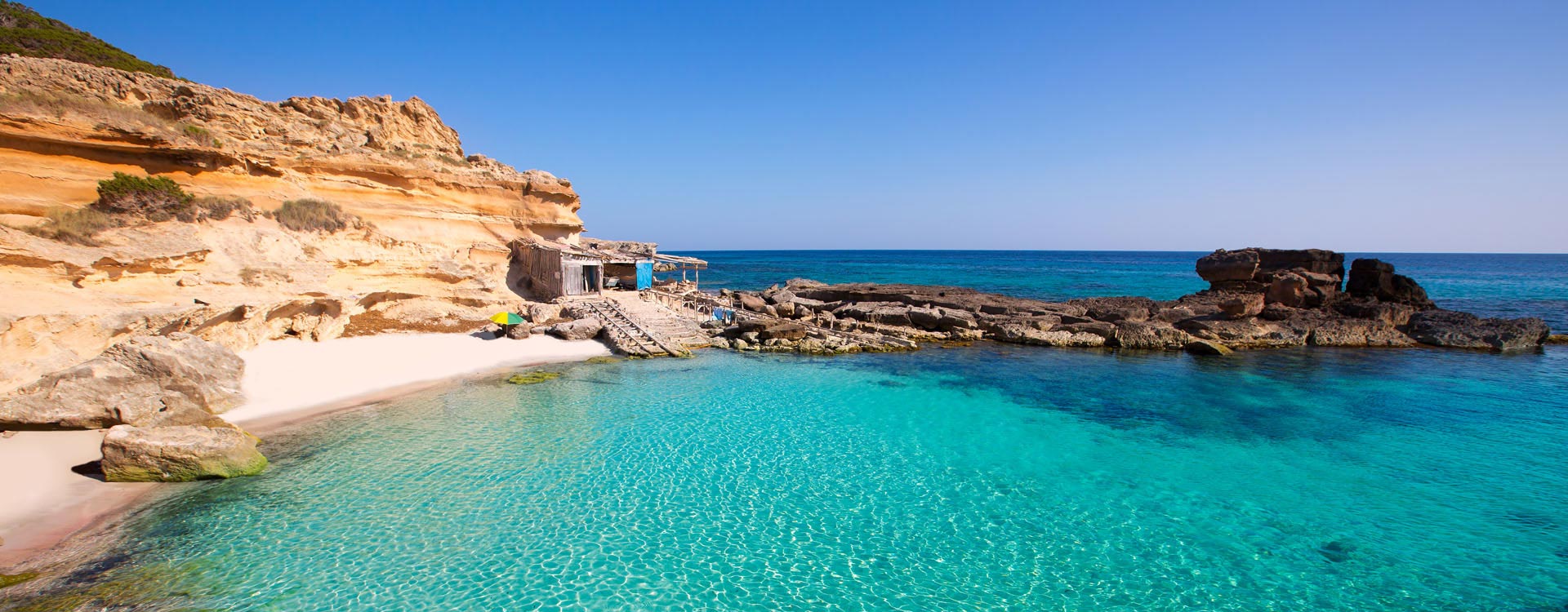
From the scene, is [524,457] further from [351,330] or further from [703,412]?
[351,330]

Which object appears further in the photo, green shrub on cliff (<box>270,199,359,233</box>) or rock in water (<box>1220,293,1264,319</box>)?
rock in water (<box>1220,293,1264,319</box>)

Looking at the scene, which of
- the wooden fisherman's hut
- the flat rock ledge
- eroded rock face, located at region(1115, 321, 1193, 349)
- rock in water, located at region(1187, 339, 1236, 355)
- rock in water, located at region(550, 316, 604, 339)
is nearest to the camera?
rock in water, located at region(550, 316, 604, 339)

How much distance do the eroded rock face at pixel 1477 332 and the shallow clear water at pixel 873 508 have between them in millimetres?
9766

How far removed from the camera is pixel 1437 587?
23.9 ft

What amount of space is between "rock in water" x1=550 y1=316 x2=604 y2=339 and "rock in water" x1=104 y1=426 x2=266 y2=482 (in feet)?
37.9

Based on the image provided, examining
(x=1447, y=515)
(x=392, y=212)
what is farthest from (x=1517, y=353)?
(x=392, y=212)

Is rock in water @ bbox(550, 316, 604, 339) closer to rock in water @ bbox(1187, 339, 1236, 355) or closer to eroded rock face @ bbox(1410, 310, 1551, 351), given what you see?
rock in water @ bbox(1187, 339, 1236, 355)

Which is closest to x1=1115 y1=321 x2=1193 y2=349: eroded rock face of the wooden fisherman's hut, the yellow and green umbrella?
the wooden fisherman's hut

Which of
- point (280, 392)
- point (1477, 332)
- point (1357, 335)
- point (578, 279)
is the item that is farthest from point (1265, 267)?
point (280, 392)

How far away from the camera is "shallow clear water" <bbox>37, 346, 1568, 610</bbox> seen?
23.0 ft

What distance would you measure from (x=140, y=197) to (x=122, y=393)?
28.9 feet

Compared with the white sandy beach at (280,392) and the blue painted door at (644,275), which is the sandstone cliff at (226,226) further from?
the blue painted door at (644,275)

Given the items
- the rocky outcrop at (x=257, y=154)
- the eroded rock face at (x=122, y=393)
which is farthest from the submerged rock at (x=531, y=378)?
the rocky outcrop at (x=257, y=154)

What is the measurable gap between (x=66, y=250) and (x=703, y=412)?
1416cm
